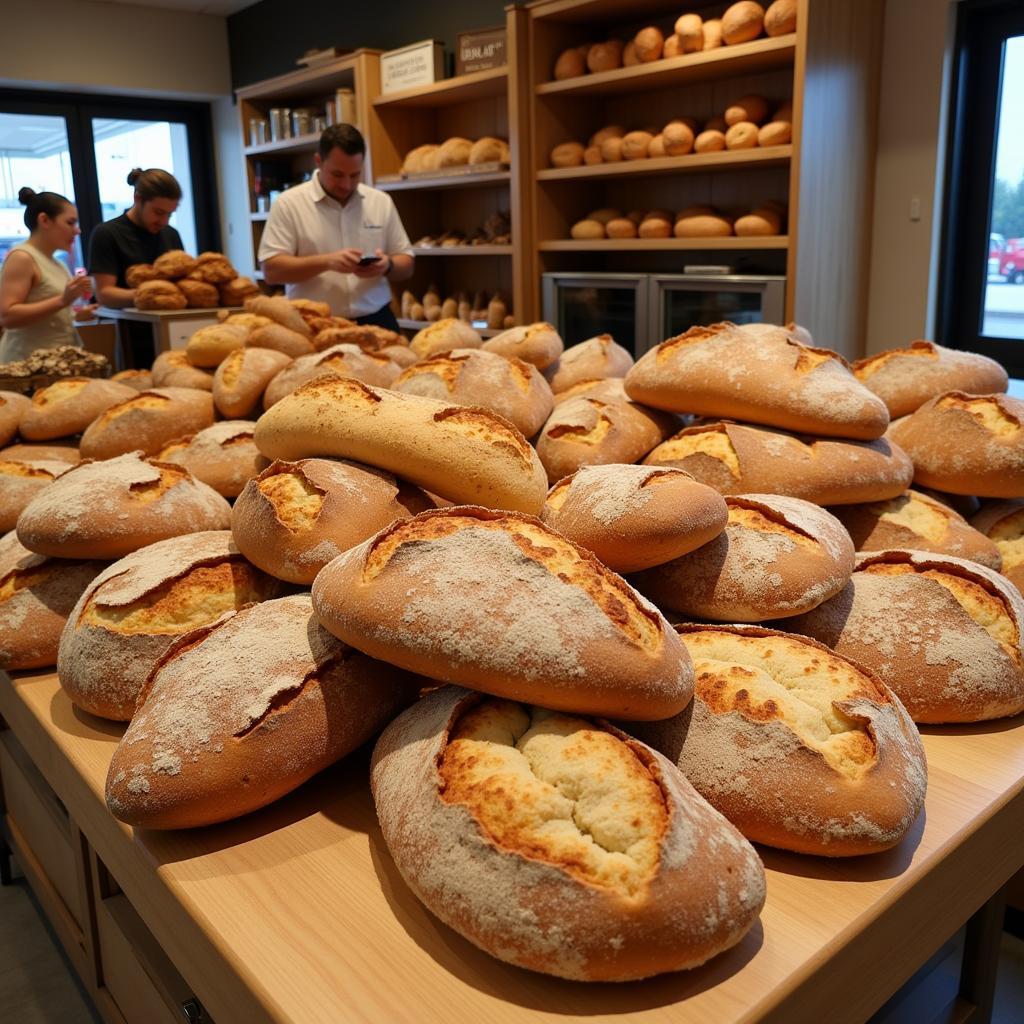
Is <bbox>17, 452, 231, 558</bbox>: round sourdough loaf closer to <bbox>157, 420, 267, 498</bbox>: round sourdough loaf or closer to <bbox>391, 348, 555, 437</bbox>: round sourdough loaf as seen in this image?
<bbox>157, 420, 267, 498</bbox>: round sourdough loaf

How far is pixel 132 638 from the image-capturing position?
1.05 metres

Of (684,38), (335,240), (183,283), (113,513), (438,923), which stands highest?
(684,38)

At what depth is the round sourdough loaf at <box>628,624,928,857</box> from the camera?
78 cm

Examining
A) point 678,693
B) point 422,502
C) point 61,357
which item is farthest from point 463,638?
point 61,357

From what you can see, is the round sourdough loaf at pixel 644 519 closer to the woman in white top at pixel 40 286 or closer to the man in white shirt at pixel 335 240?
the man in white shirt at pixel 335 240

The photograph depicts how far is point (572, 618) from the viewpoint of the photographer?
2.55 feet

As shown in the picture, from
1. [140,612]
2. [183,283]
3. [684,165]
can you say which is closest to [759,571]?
[140,612]

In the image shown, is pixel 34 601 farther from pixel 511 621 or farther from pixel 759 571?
pixel 759 571

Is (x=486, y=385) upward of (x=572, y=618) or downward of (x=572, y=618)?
upward

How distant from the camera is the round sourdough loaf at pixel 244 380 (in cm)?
168

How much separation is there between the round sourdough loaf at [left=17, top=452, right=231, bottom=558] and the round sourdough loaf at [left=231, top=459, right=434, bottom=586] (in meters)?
0.19

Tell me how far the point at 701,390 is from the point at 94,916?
117cm

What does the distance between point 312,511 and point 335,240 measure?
123 inches

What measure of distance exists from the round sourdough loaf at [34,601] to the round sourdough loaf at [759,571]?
0.80 metres
